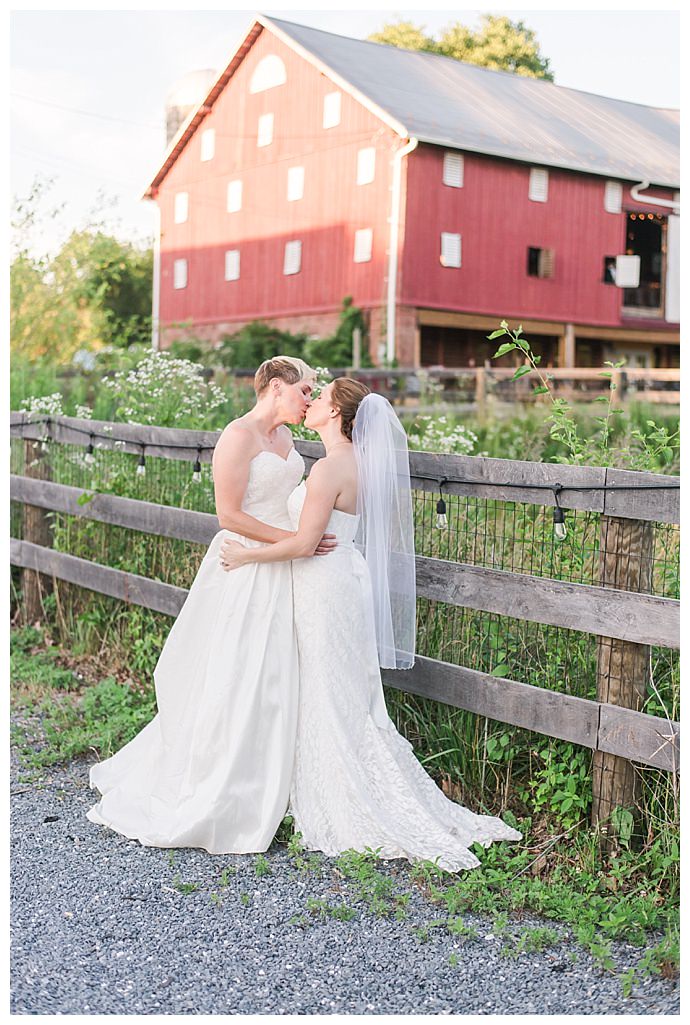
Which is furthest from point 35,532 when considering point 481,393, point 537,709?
point 481,393

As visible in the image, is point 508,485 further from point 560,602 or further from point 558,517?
point 560,602

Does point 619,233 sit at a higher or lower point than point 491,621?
higher

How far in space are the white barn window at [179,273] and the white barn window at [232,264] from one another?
6.51 ft

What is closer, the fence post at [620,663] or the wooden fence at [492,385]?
the fence post at [620,663]

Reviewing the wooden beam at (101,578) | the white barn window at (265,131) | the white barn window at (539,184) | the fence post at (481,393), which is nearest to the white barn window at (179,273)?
the white barn window at (265,131)

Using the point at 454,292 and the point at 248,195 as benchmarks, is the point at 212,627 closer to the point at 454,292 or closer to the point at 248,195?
the point at 454,292

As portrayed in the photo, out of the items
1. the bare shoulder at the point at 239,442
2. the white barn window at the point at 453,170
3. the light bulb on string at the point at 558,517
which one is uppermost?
the white barn window at the point at 453,170

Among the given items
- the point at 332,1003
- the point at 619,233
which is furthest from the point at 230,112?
the point at 332,1003

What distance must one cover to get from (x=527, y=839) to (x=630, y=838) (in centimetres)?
40

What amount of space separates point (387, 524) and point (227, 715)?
1.03m

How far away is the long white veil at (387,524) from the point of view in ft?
14.8

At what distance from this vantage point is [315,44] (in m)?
25.1

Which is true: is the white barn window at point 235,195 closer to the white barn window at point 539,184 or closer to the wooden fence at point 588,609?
the white barn window at point 539,184

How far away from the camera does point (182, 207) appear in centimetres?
2917
